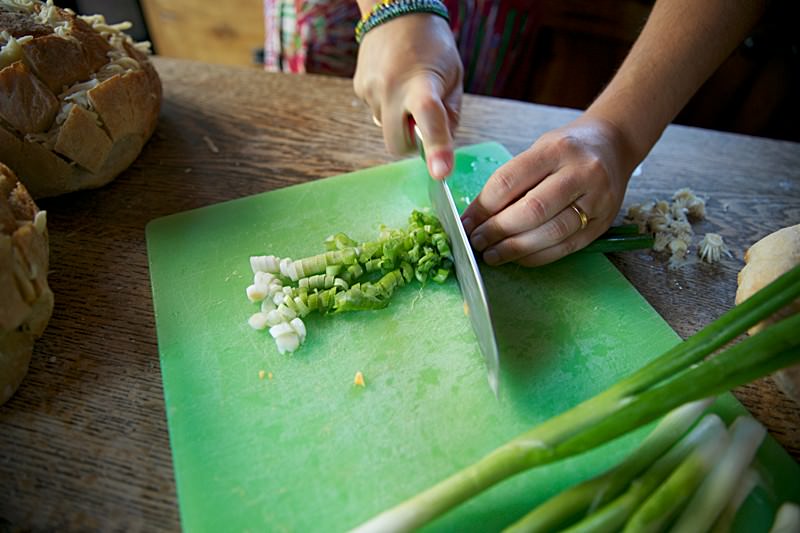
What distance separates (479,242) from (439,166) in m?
0.19

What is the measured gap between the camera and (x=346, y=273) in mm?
1063

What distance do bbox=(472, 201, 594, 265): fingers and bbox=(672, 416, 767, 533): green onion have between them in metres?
0.42

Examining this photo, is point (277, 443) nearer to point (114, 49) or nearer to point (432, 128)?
point (432, 128)

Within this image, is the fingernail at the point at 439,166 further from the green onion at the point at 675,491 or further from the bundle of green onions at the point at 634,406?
the green onion at the point at 675,491

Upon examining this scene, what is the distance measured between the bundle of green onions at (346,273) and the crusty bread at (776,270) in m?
0.56

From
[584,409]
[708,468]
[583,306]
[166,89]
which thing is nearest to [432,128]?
[583,306]

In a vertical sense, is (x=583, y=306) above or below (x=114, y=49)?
below

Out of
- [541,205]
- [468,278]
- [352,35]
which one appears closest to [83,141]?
[468,278]

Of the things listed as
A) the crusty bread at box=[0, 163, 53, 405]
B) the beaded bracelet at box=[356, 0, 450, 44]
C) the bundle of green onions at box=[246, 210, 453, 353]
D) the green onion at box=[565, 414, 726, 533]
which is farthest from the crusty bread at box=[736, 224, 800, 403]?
the crusty bread at box=[0, 163, 53, 405]

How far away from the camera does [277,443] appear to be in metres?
0.83

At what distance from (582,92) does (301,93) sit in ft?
4.64

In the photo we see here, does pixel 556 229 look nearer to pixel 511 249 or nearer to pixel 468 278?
pixel 511 249

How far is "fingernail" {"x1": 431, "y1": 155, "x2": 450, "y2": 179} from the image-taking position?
99cm

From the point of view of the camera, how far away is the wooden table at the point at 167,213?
2.56 ft
